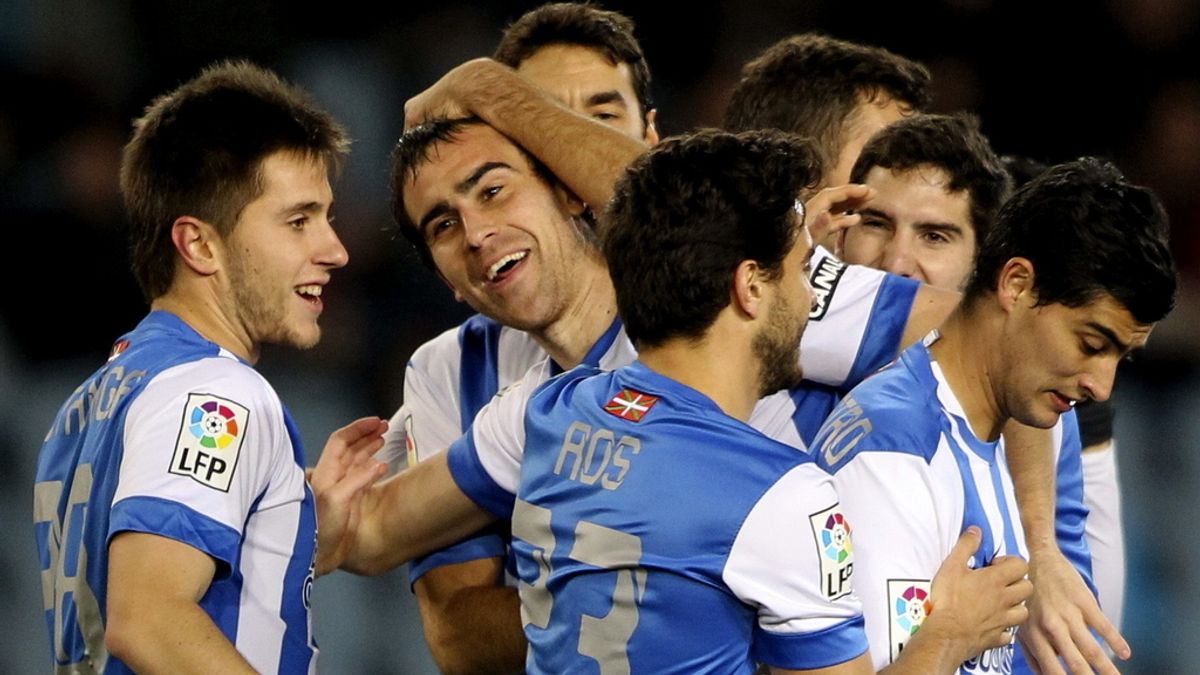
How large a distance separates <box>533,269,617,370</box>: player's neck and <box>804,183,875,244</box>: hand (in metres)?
0.61

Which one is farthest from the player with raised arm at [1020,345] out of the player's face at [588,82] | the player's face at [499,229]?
the player's face at [588,82]

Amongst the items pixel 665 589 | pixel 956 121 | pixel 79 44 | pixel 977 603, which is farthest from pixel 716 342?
pixel 79 44

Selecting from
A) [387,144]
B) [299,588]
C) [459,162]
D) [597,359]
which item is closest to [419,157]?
[459,162]

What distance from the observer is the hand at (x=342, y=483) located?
3.44 metres

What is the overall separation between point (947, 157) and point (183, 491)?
214cm

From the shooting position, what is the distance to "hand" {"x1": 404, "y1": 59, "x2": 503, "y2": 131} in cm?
381

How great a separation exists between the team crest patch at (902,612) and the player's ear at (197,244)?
1449 millimetres

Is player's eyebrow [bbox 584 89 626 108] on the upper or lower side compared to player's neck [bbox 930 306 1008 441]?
upper

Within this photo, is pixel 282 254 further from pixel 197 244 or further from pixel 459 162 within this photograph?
pixel 459 162

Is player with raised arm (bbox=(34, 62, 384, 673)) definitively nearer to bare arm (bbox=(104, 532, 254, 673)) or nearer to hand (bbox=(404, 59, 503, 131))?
bare arm (bbox=(104, 532, 254, 673))

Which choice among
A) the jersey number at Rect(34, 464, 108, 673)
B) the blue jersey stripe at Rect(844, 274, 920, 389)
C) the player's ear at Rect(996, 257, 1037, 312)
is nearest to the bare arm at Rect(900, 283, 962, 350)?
the blue jersey stripe at Rect(844, 274, 920, 389)

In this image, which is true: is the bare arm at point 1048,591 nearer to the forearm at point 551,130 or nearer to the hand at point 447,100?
the forearm at point 551,130

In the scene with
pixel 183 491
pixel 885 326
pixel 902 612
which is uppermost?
pixel 885 326

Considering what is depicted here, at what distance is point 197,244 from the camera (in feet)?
10.6
